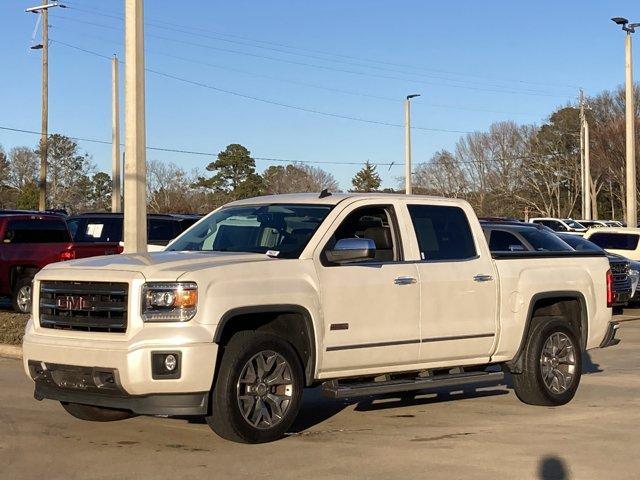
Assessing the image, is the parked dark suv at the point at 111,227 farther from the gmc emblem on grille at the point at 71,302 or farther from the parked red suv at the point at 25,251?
the gmc emblem on grille at the point at 71,302

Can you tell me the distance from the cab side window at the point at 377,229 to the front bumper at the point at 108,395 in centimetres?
221

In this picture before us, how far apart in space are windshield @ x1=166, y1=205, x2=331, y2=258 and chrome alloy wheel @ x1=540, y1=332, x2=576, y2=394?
9.36ft

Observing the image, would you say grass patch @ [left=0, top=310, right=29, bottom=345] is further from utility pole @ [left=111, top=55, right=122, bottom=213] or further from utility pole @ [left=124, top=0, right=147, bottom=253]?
utility pole @ [left=111, top=55, right=122, bottom=213]

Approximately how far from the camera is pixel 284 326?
8.43 m

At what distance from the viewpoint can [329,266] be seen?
849 centimetres

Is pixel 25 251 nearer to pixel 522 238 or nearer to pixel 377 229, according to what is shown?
pixel 522 238

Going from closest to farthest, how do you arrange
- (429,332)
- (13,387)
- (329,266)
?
(329,266)
(429,332)
(13,387)

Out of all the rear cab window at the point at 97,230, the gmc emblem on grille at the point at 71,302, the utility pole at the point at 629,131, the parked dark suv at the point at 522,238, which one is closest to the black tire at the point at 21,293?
the rear cab window at the point at 97,230

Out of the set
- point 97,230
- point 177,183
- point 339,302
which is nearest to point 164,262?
point 339,302

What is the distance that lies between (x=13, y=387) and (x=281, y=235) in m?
4.14

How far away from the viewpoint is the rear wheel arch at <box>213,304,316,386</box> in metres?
7.97

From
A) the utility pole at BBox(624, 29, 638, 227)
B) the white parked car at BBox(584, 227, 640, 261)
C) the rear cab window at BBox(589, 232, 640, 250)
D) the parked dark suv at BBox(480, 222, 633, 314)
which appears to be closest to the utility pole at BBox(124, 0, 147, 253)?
the parked dark suv at BBox(480, 222, 633, 314)

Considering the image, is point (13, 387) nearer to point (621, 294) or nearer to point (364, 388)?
point (364, 388)

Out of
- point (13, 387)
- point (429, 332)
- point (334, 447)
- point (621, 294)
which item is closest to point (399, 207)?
point (429, 332)
